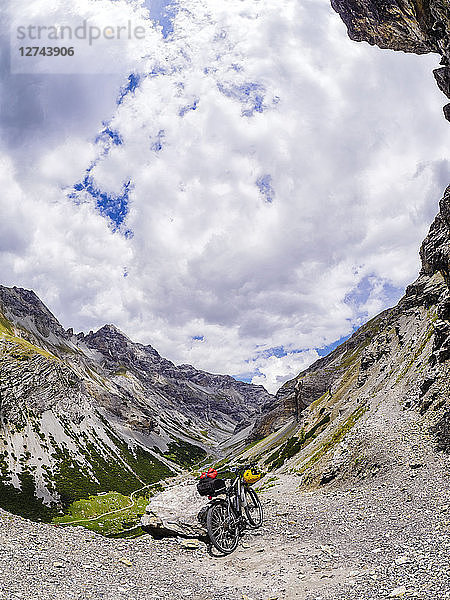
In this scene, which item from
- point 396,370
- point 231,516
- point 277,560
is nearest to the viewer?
point 277,560

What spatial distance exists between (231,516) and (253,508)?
3.87 meters

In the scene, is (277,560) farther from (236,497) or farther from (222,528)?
(236,497)

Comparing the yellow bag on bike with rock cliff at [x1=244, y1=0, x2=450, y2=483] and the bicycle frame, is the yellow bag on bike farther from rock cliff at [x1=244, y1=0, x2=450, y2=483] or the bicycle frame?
rock cliff at [x1=244, y1=0, x2=450, y2=483]

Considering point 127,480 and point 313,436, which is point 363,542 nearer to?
point 313,436

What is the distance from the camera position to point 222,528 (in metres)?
18.4

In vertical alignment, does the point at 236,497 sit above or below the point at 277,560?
above

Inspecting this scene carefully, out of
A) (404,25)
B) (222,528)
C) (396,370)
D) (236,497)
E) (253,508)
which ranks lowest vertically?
(222,528)

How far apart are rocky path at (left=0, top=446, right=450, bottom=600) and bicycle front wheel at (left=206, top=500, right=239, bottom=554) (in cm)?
55

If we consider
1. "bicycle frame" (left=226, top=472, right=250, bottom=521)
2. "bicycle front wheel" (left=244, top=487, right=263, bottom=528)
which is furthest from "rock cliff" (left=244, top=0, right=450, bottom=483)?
"bicycle frame" (left=226, top=472, right=250, bottom=521)

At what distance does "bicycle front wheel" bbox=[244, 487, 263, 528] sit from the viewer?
66.5ft

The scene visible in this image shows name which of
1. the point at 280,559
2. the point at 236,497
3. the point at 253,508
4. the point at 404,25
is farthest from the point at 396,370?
the point at 280,559

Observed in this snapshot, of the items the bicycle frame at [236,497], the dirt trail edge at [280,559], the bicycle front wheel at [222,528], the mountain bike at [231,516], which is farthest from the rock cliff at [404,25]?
the bicycle front wheel at [222,528]

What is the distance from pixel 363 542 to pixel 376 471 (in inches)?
599

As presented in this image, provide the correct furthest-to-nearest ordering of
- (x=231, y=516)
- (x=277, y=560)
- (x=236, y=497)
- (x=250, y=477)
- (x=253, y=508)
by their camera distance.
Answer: (x=253, y=508), (x=250, y=477), (x=236, y=497), (x=231, y=516), (x=277, y=560)
